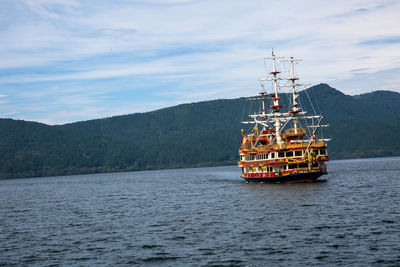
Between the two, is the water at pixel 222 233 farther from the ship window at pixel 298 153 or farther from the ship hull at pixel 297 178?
the ship window at pixel 298 153

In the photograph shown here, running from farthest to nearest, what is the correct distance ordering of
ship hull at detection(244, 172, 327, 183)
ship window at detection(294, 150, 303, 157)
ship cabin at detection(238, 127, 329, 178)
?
ship window at detection(294, 150, 303, 157)
ship hull at detection(244, 172, 327, 183)
ship cabin at detection(238, 127, 329, 178)

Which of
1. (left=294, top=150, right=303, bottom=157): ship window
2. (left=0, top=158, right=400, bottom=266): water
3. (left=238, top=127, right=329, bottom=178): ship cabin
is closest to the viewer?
(left=0, top=158, right=400, bottom=266): water

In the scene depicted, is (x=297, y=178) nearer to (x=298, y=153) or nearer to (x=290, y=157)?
(x=290, y=157)

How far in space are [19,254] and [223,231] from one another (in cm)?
1864

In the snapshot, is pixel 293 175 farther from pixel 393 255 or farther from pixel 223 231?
pixel 393 255

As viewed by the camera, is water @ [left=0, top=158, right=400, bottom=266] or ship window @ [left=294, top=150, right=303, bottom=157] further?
ship window @ [left=294, top=150, right=303, bottom=157]

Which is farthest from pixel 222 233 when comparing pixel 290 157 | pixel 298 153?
pixel 298 153

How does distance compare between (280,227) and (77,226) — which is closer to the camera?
(280,227)

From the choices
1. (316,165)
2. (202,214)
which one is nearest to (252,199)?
(202,214)

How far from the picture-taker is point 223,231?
47.7m

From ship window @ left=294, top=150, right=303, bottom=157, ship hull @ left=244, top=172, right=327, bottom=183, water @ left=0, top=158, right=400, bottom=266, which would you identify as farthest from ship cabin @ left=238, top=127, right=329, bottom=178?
water @ left=0, top=158, right=400, bottom=266

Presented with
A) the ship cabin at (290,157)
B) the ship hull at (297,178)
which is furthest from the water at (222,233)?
the ship hull at (297,178)

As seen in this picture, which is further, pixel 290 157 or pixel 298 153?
pixel 298 153

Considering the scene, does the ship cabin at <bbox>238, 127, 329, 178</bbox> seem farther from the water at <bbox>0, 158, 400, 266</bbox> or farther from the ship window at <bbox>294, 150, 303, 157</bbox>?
the water at <bbox>0, 158, 400, 266</bbox>
